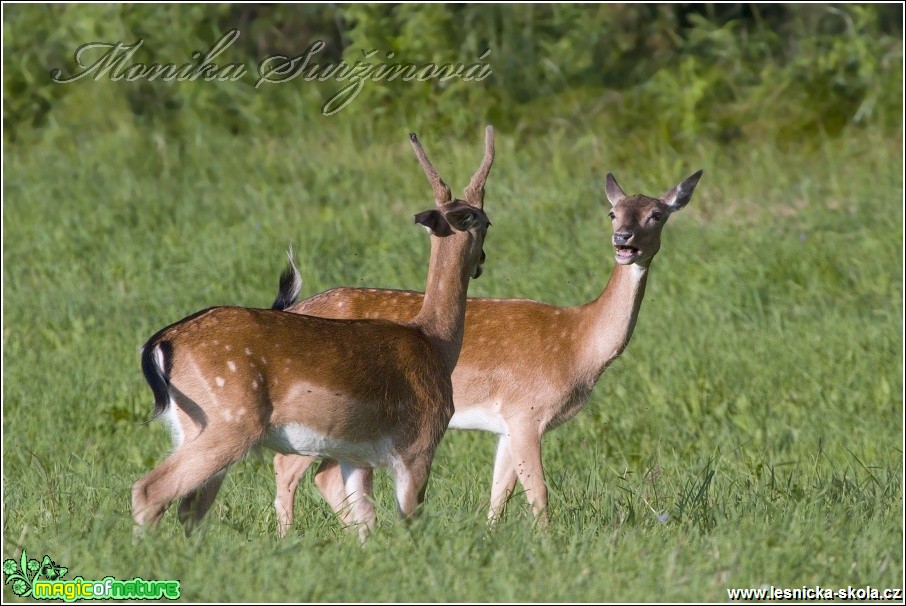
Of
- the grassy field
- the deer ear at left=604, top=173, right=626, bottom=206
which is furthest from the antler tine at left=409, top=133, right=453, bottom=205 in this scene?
the deer ear at left=604, top=173, right=626, bottom=206

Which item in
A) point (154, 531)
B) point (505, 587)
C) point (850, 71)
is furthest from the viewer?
point (850, 71)

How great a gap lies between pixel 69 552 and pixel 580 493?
2.24m

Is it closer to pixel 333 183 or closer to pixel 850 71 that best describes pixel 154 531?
pixel 333 183

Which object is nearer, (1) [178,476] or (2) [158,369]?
(1) [178,476]

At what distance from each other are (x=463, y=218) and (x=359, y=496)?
3.49 feet

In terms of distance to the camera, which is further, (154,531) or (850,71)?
(850,71)

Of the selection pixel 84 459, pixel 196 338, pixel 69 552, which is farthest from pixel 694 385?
pixel 69 552

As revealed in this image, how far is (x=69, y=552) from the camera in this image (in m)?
4.64

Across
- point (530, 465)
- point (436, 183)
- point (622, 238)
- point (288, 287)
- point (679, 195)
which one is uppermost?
point (436, 183)

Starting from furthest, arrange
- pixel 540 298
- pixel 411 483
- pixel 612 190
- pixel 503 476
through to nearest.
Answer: pixel 540 298 → pixel 612 190 → pixel 503 476 → pixel 411 483

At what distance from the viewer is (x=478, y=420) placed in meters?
6.78

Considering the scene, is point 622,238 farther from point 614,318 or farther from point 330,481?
point 330,481

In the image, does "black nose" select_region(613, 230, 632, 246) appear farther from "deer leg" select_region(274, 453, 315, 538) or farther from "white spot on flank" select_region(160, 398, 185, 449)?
"white spot on flank" select_region(160, 398, 185, 449)

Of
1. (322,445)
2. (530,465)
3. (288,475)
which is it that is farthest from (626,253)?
(322,445)
